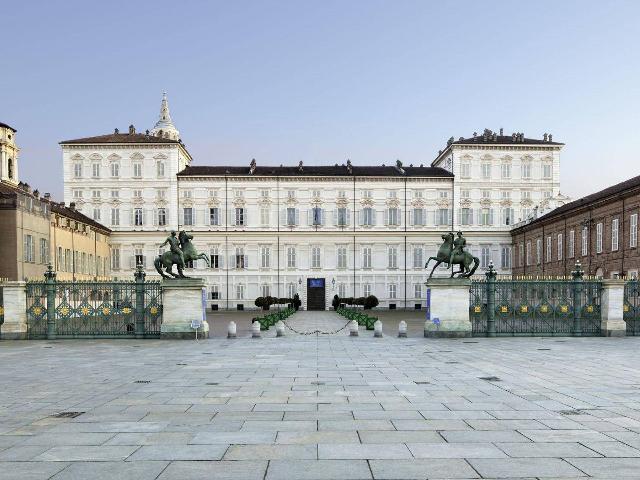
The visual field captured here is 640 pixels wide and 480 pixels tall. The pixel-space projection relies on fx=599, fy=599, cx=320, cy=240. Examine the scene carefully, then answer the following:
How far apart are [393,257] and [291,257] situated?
9897 millimetres

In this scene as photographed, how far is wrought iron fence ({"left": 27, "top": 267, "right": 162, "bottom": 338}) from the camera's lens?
21203mm

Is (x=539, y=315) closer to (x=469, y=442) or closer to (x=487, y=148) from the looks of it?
(x=469, y=442)

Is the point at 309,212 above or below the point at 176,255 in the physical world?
above

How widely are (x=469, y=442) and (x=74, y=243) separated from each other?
4603cm

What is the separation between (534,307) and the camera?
70.7ft

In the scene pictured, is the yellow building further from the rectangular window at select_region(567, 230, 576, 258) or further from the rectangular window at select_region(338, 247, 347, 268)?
the rectangular window at select_region(567, 230, 576, 258)

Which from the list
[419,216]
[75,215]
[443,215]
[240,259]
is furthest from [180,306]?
[443,215]

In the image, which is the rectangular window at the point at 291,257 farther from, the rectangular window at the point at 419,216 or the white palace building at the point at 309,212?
the rectangular window at the point at 419,216

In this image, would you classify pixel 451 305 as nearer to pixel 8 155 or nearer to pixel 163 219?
pixel 163 219

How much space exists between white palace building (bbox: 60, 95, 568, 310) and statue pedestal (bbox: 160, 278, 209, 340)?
36.1 metres

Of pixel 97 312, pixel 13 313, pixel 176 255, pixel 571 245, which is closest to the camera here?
pixel 176 255

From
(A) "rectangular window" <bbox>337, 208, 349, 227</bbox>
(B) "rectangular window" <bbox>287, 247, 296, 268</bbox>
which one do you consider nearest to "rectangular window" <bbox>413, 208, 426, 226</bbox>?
(A) "rectangular window" <bbox>337, 208, 349, 227</bbox>

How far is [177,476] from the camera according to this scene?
5676mm

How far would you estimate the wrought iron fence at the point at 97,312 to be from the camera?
835 inches
